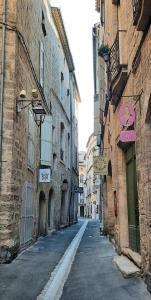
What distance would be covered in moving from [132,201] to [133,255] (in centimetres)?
124

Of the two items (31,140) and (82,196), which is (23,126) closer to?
(31,140)

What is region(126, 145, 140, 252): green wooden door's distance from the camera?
27.4ft

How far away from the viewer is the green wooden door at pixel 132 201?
329 inches

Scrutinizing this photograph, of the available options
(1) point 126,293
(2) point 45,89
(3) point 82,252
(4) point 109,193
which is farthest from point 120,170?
(2) point 45,89

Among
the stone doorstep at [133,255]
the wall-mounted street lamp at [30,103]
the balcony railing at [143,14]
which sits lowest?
the stone doorstep at [133,255]

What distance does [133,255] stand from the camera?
26.6 ft

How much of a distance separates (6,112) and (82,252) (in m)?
4.32

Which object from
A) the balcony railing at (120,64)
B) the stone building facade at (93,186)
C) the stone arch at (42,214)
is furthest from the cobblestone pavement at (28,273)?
the stone building facade at (93,186)

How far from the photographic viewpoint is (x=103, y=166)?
1514 cm

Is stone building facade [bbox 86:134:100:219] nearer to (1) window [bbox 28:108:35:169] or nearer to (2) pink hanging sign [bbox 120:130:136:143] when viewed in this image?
(1) window [bbox 28:108:35:169]

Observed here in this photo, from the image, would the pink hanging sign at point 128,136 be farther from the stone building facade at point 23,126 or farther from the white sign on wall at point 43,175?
the white sign on wall at point 43,175

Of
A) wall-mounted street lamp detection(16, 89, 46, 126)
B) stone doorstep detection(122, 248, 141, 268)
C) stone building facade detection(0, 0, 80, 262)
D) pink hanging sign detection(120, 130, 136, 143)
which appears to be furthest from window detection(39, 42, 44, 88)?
pink hanging sign detection(120, 130, 136, 143)

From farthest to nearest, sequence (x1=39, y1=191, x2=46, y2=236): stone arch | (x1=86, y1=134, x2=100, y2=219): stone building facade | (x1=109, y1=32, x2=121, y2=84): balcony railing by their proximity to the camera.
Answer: (x1=86, y1=134, x2=100, y2=219): stone building facade < (x1=39, y1=191, x2=46, y2=236): stone arch < (x1=109, y1=32, x2=121, y2=84): balcony railing

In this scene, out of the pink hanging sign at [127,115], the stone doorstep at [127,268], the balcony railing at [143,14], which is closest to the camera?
the balcony railing at [143,14]
